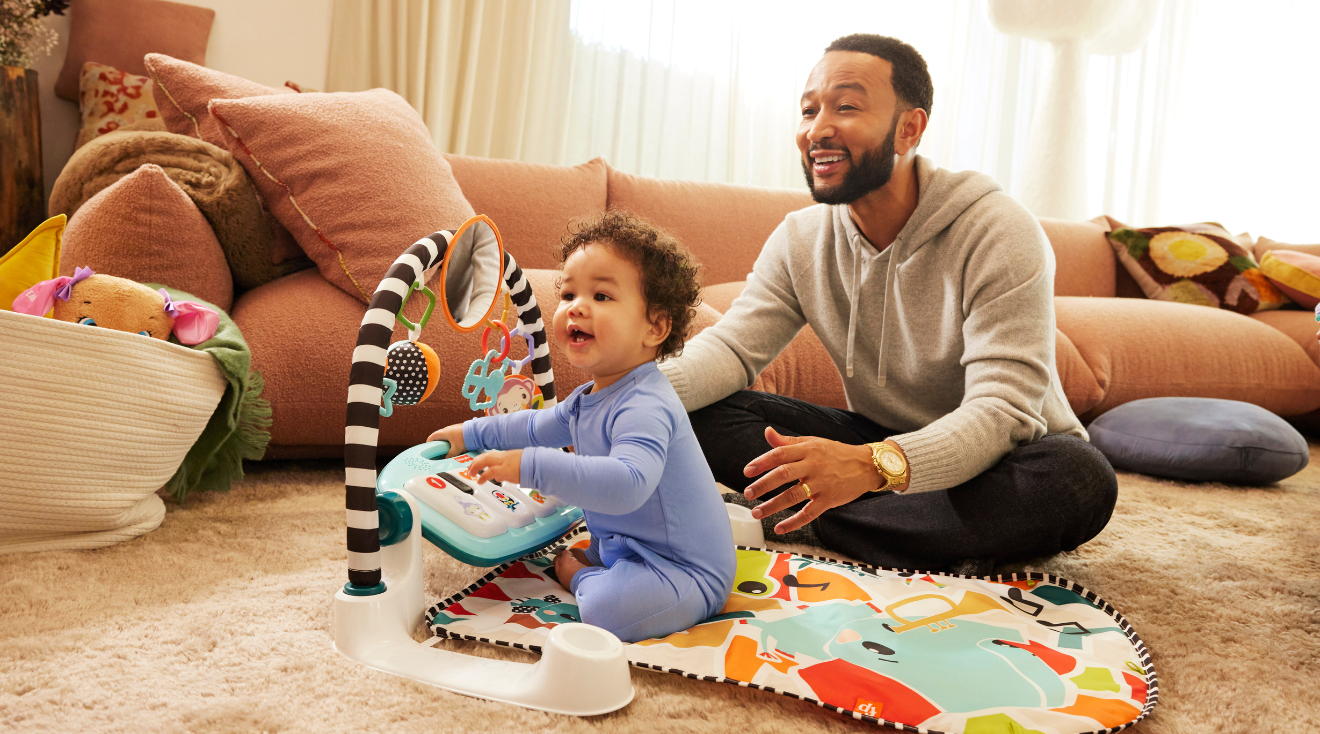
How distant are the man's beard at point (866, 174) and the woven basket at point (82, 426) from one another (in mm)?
1006

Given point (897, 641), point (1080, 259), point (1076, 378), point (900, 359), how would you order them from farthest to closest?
1. point (1080, 259)
2. point (1076, 378)
3. point (900, 359)
4. point (897, 641)

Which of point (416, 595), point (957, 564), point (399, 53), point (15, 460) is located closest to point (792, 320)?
point (957, 564)

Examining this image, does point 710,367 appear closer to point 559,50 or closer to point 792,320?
point 792,320

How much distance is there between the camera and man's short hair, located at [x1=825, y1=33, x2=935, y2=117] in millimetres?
1251

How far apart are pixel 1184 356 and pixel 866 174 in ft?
4.84

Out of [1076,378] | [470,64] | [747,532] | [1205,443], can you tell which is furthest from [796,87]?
[747,532]

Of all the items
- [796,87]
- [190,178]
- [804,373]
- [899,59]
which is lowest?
[804,373]

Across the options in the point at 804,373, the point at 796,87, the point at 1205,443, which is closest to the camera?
the point at 1205,443

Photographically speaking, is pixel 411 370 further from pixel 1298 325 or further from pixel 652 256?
pixel 1298 325

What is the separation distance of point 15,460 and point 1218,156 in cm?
437

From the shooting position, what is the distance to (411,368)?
0.92 m

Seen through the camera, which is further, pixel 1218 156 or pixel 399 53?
pixel 1218 156

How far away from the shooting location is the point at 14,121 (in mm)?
2033

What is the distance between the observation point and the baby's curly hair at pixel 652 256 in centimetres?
91
